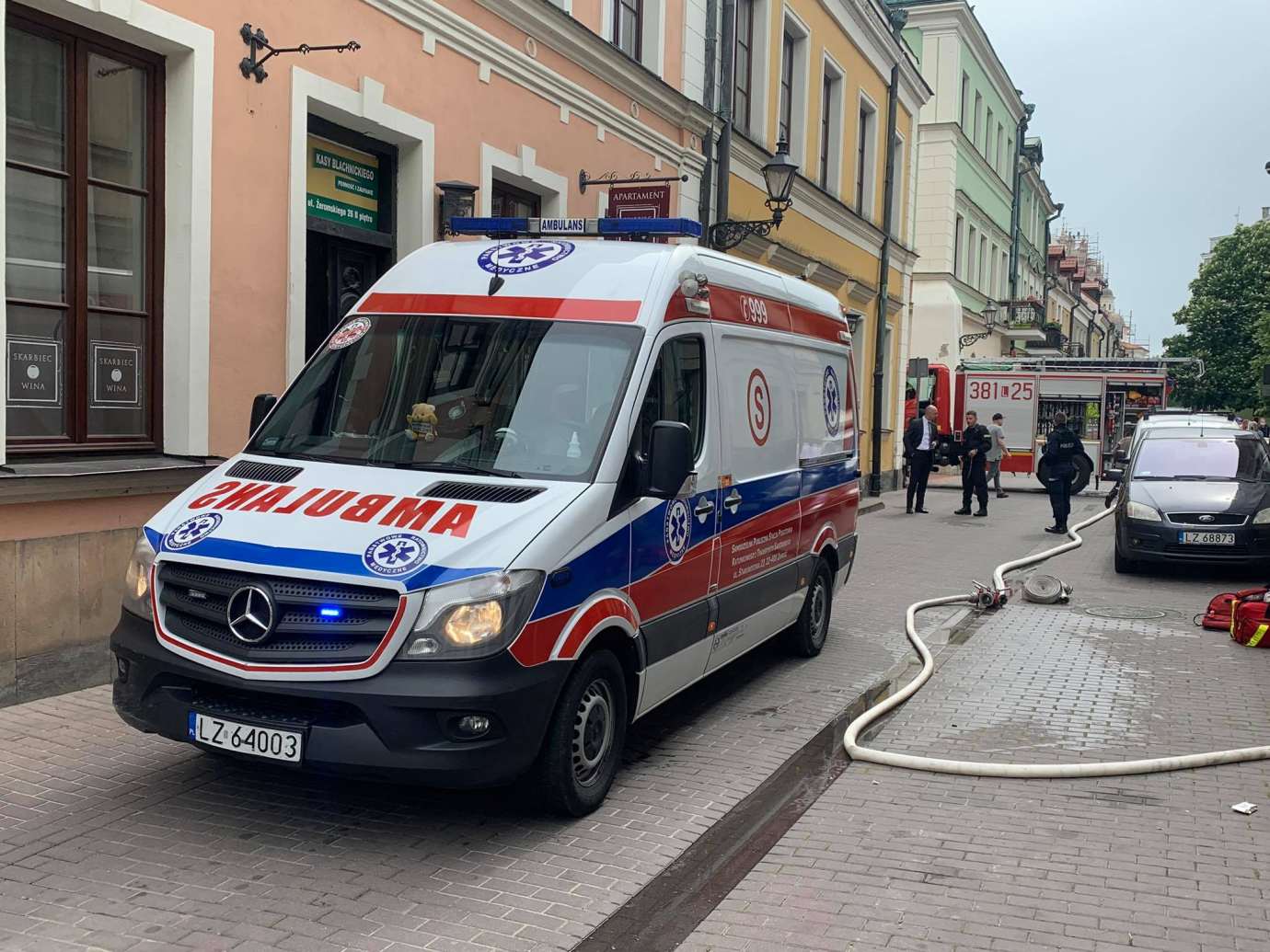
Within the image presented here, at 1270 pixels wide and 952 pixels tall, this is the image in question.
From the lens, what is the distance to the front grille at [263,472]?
5.26 m

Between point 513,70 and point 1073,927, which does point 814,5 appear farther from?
point 1073,927

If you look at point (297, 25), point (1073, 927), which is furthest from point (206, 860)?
point (297, 25)

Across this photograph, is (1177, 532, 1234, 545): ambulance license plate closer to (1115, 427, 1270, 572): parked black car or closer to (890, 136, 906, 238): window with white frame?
(1115, 427, 1270, 572): parked black car

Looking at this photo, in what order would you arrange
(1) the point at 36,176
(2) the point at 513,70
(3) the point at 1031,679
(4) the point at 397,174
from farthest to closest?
(2) the point at 513,70 < (4) the point at 397,174 < (3) the point at 1031,679 < (1) the point at 36,176

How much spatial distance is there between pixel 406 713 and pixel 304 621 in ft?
1.69

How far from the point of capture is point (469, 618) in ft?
14.7

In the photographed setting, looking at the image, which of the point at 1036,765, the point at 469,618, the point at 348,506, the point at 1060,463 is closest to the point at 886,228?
the point at 1060,463

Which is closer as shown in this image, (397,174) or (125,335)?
(125,335)

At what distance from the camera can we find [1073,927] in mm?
4168

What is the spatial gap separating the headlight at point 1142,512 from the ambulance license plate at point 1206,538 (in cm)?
30

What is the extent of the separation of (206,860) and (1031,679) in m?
5.56

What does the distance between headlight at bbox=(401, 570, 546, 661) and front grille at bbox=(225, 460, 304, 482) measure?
46.4 inches

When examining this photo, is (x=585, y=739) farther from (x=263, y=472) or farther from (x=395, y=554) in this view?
(x=263, y=472)

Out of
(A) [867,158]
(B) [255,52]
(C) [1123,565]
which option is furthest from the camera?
(A) [867,158]
